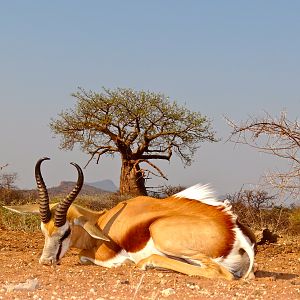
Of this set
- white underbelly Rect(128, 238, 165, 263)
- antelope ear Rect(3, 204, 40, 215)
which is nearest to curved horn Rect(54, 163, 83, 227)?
antelope ear Rect(3, 204, 40, 215)

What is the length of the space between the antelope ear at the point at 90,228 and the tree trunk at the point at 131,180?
27.3m

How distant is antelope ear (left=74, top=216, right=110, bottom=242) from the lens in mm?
8891

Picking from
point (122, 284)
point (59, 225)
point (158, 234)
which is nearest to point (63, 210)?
point (59, 225)

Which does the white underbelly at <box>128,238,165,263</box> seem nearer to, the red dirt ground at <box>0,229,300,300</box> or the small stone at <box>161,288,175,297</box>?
the red dirt ground at <box>0,229,300,300</box>

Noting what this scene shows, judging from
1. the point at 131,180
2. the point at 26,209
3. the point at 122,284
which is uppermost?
the point at 26,209

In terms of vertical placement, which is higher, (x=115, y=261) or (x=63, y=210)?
(x=63, y=210)

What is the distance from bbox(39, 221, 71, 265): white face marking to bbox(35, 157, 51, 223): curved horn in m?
0.14

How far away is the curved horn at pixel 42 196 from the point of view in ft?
30.0

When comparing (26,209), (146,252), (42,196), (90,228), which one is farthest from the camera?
(26,209)

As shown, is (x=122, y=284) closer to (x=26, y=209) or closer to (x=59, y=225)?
(x=59, y=225)

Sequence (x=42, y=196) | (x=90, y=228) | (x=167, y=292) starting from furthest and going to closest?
(x=42, y=196)
(x=90, y=228)
(x=167, y=292)

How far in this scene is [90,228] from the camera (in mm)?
9008

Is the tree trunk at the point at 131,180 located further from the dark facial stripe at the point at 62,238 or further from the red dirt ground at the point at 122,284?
the dark facial stripe at the point at 62,238

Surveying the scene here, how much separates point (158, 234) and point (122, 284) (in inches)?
57.7
